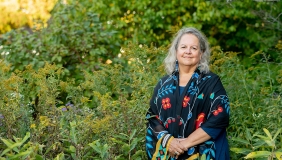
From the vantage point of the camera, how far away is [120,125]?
478 cm

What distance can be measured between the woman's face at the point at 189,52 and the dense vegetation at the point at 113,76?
2.12 feet

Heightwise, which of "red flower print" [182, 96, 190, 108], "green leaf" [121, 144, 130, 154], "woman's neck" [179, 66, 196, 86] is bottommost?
"green leaf" [121, 144, 130, 154]

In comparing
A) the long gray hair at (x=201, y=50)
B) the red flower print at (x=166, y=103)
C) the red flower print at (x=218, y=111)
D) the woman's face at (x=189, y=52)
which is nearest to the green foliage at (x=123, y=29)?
the long gray hair at (x=201, y=50)

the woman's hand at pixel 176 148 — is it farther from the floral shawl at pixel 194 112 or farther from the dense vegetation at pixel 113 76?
the dense vegetation at pixel 113 76

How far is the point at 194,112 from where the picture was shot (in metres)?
4.14

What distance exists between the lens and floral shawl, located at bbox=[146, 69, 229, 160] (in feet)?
13.5

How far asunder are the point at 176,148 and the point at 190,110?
282 millimetres

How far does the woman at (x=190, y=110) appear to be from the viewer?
410 centimetres

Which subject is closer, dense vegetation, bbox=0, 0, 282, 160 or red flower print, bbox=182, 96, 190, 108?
red flower print, bbox=182, 96, 190, 108

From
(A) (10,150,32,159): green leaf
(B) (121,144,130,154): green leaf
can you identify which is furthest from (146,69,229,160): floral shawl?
(A) (10,150,32,159): green leaf

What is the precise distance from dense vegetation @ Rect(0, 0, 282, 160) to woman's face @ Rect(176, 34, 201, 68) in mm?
647

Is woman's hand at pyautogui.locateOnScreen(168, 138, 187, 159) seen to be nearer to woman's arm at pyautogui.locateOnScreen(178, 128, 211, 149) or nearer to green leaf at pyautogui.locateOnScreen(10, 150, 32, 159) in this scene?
woman's arm at pyautogui.locateOnScreen(178, 128, 211, 149)

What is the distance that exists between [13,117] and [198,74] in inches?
57.9

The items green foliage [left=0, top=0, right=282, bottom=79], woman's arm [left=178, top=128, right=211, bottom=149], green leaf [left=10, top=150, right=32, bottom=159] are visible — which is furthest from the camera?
green foliage [left=0, top=0, right=282, bottom=79]
